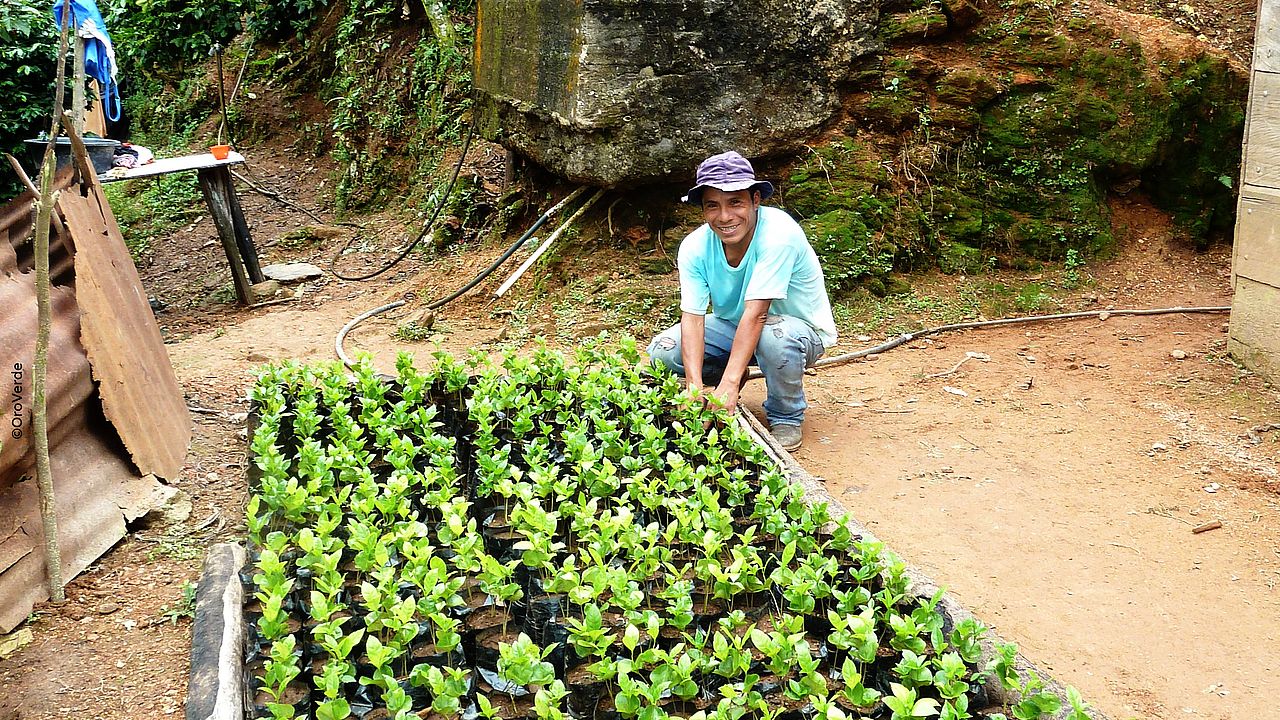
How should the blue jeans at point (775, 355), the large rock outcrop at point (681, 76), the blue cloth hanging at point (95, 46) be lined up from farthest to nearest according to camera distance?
the blue cloth hanging at point (95, 46)
the large rock outcrop at point (681, 76)
the blue jeans at point (775, 355)

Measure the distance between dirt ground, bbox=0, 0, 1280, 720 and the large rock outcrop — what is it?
88 centimetres

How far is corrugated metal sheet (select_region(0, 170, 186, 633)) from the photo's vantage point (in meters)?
3.21

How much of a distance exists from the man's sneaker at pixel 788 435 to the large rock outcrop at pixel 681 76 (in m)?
2.20

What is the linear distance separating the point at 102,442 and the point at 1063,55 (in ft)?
20.6

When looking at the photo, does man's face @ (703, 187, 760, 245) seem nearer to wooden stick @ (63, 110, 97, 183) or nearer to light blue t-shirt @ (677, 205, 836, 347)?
light blue t-shirt @ (677, 205, 836, 347)

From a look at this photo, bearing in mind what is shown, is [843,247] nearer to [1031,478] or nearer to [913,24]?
[913,24]

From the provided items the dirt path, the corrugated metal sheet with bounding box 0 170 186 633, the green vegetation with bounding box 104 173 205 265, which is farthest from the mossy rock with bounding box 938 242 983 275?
the green vegetation with bounding box 104 173 205 265

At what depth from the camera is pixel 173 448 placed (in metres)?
4.19

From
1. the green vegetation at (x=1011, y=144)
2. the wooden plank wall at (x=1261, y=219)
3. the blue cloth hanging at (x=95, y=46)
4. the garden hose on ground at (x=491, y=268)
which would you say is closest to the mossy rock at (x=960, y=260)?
the green vegetation at (x=1011, y=144)

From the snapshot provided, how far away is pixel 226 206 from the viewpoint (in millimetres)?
8023

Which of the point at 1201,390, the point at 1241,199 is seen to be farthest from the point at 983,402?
the point at 1241,199

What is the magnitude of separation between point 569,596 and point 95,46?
7624 millimetres

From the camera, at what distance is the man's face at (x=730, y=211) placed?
430 centimetres

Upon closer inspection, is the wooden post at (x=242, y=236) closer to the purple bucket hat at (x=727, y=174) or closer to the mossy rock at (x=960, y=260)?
the purple bucket hat at (x=727, y=174)
